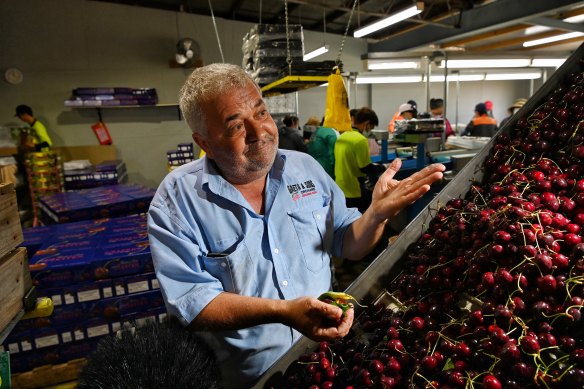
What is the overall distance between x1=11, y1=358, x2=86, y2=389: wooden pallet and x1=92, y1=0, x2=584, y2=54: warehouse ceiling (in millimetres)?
3868

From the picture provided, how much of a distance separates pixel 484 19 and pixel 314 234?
6203 mm

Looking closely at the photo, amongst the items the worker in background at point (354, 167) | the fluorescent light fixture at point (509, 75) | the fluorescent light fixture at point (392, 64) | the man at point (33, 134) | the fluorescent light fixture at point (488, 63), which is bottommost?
the worker in background at point (354, 167)

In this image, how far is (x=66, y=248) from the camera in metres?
2.49

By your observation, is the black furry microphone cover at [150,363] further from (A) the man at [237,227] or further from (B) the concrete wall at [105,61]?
(B) the concrete wall at [105,61]

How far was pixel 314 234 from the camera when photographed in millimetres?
1483

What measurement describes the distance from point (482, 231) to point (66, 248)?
8.11ft

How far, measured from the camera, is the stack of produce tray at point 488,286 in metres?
0.82

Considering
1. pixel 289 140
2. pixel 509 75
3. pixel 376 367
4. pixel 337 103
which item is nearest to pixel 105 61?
pixel 289 140

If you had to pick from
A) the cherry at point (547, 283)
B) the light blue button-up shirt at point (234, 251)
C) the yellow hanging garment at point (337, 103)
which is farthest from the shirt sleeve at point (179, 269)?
the yellow hanging garment at point (337, 103)

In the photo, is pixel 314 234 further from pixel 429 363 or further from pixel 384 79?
pixel 384 79

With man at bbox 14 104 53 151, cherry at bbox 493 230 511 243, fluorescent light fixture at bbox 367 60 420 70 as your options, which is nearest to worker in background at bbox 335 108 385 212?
cherry at bbox 493 230 511 243

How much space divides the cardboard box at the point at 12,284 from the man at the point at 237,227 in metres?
0.45

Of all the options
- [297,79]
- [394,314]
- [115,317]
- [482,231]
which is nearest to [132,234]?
[115,317]

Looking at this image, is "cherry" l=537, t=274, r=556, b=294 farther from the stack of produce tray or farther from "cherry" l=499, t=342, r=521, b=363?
"cherry" l=499, t=342, r=521, b=363
